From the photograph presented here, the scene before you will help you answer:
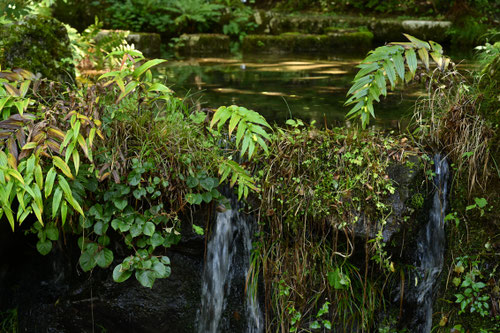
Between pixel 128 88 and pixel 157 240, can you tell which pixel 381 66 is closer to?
pixel 128 88

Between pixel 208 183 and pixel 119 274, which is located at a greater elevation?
pixel 208 183

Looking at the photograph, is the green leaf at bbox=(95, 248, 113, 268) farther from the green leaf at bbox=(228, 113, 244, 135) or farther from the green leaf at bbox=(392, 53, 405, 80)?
the green leaf at bbox=(392, 53, 405, 80)

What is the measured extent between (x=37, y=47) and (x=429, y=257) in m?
3.42

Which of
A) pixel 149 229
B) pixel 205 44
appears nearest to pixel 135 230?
pixel 149 229

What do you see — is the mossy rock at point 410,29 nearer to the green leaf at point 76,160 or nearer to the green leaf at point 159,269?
the green leaf at point 159,269

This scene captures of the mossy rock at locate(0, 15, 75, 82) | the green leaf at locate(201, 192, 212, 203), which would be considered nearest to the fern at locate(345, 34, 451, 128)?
the green leaf at locate(201, 192, 212, 203)

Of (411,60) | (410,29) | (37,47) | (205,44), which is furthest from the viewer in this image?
(410,29)

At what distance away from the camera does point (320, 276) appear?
3.15 metres

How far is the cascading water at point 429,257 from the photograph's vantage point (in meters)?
3.27

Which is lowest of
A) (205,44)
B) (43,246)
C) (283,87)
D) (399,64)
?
(43,246)

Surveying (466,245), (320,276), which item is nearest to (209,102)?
(320,276)

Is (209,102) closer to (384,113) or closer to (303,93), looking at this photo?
(303,93)

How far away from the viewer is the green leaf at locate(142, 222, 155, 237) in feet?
9.55

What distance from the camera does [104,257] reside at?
118 inches
